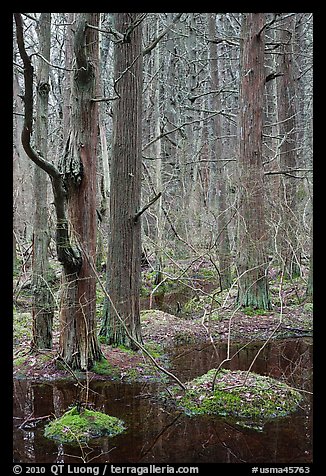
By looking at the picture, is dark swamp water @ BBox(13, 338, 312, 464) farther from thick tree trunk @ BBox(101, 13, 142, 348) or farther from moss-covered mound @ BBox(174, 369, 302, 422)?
thick tree trunk @ BBox(101, 13, 142, 348)

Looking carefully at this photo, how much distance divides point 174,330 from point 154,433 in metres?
4.56

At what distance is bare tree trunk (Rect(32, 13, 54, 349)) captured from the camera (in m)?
7.61

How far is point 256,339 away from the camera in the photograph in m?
8.98

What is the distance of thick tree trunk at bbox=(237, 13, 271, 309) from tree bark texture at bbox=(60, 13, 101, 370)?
4.81 meters

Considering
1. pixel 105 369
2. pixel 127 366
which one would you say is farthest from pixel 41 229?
pixel 127 366

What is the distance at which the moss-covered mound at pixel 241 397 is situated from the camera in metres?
5.68

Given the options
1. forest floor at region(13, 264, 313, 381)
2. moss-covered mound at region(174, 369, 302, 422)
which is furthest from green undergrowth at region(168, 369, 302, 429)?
forest floor at region(13, 264, 313, 381)

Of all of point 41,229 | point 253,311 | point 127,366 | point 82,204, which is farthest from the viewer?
point 253,311

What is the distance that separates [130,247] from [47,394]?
2724 mm

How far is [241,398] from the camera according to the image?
5.89 m

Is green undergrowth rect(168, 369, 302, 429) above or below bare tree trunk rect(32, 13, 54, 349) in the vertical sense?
below

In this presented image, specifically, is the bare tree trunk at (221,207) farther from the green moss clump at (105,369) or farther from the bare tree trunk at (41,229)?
the green moss clump at (105,369)

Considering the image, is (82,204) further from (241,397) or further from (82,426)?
(241,397)
